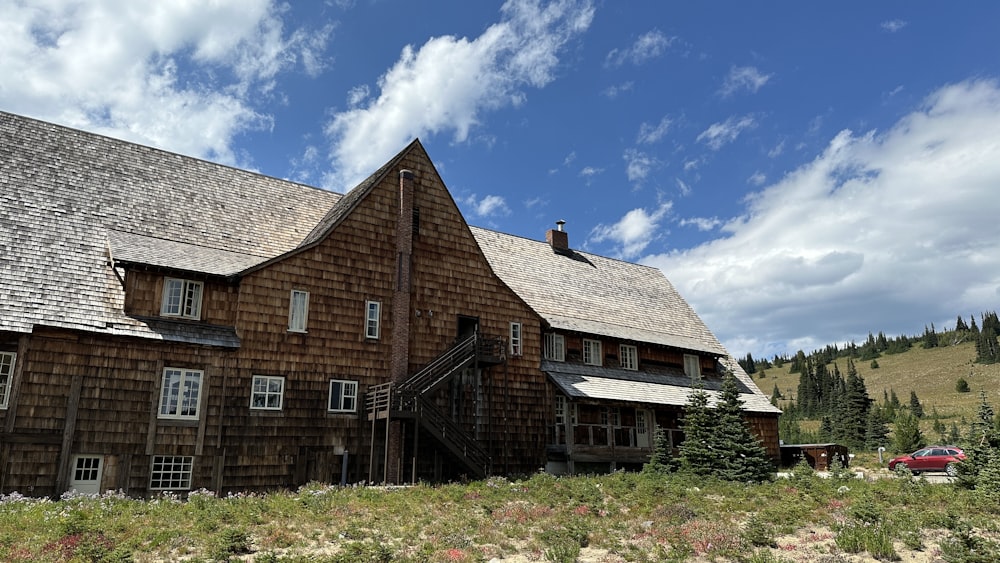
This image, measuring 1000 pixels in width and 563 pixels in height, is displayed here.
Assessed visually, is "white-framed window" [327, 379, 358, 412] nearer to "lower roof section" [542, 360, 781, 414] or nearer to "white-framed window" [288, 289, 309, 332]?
"white-framed window" [288, 289, 309, 332]

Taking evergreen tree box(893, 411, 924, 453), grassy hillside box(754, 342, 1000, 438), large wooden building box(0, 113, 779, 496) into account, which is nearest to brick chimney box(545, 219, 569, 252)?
large wooden building box(0, 113, 779, 496)

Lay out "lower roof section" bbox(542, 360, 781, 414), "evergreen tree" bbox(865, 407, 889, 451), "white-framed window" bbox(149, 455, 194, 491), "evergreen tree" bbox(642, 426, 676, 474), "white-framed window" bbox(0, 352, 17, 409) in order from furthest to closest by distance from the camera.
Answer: "evergreen tree" bbox(865, 407, 889, 451) < "lower roof section" bbox(542, 360, 781, 414) < "evergreen tree" bbox(642, 426, 676, 474) < "white-framed window" bbox(149, 455, 194, 491) < "white-framed window" bbox(0, 352, 17, 409)

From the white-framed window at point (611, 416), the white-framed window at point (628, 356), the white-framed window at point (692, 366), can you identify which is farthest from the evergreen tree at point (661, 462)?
the white-framed window at point (692, 366)

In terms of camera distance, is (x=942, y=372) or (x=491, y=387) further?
(x=942, y=372)

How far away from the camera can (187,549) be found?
1380 centimetres

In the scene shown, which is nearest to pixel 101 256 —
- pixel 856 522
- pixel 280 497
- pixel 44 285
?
pixel 44 285

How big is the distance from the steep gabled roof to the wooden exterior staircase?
→ 5471mm

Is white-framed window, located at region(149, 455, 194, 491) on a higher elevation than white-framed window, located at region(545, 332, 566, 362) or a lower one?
lower

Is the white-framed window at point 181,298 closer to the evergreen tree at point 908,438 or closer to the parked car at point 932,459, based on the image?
the parked car at point 932,459

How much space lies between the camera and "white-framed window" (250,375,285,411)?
23.2 m

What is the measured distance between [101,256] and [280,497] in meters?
10.5

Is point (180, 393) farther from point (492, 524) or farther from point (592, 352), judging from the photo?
point (592, 352)

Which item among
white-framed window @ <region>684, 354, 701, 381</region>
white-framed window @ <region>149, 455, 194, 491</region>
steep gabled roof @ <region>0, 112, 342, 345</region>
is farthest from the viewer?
white-framed window @ <region>684, 354, 701, 381</region>

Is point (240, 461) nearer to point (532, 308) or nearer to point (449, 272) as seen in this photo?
point (449, 272)
